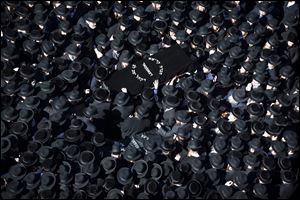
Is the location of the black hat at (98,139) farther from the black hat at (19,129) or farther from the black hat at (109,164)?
the black hat at (19,129)

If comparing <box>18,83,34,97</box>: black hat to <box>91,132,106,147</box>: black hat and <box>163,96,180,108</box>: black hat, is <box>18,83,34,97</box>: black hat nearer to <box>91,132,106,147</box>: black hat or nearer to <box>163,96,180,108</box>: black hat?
<box>91,132,106,147</box>: black hat

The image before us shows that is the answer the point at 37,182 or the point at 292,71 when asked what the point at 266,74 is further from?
the point at 37,182

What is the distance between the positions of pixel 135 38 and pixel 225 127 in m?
2.52

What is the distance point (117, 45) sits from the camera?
→ 22.8 feet

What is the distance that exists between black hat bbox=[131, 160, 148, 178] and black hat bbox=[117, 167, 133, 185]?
117 millimetres

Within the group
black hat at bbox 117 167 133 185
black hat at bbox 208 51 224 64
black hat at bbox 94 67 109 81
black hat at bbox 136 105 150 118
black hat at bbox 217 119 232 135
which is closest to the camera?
black hat at bbox 117 167 133 185

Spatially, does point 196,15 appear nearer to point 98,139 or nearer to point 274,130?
point 274,130

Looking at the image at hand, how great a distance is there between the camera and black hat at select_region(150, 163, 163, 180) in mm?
5566

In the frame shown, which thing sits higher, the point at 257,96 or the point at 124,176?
the point at 257,96

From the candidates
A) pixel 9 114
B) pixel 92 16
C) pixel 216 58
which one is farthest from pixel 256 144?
pixel 9 114

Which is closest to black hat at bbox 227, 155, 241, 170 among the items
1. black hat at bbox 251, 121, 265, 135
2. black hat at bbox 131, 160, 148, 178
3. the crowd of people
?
the crowd of people

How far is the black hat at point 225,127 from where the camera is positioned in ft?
19.9

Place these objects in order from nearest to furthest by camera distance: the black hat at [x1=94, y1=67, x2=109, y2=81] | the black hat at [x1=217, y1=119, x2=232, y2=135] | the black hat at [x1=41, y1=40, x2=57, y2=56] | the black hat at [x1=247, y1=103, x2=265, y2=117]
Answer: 1. the black hat at [x1=217, y1=119, x2=232, y2=135]
2. the black hat at [x1=247, y1=103, x2=265, y2=117]
3. the black hat at [x1=94, y1=67, x2=109, y2=81]
4. the black hat at [x1=41, y1=40, x2=57, y2=56]

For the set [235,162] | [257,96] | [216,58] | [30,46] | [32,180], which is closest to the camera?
[32,180]
